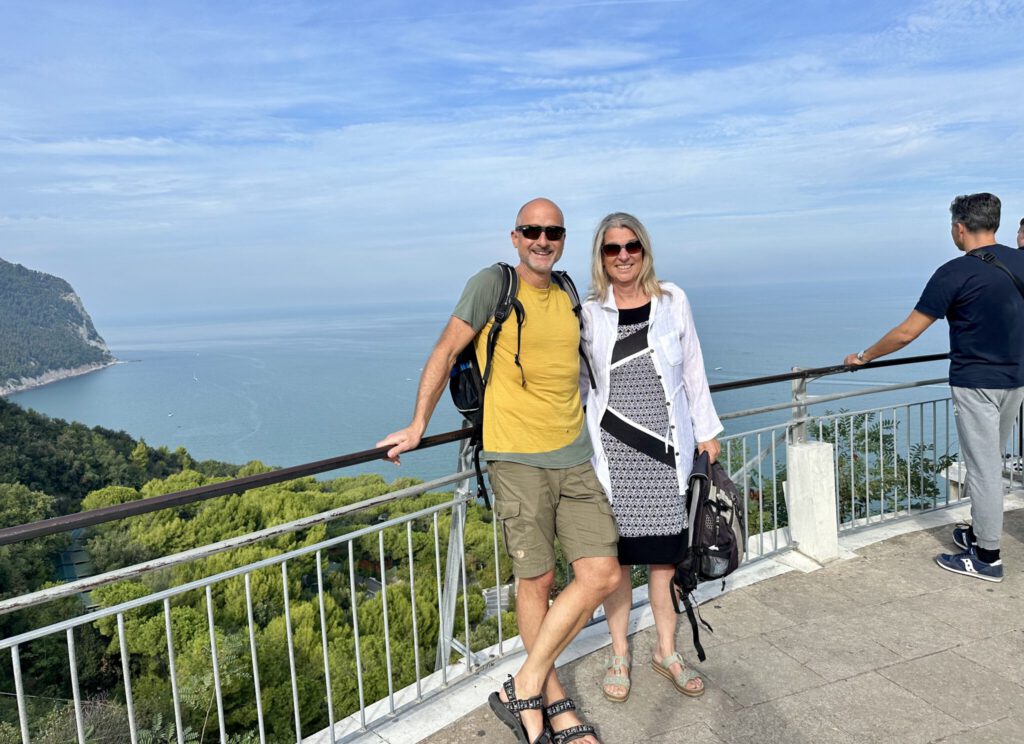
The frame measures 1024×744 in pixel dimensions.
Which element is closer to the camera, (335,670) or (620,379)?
(620,379)

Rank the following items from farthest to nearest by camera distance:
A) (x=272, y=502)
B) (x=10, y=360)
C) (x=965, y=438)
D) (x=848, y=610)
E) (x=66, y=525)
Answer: (x=10, y=360) < (x=272, y=502) < (x=965, y=438) < (x=848, y=610) < (x=66, y=525)

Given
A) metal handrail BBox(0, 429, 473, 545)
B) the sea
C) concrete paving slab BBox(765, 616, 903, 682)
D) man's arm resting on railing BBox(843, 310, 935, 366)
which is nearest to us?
metal handrail BBox(0, 429, 473, 545)

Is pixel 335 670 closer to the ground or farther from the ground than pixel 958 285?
closer to the ground

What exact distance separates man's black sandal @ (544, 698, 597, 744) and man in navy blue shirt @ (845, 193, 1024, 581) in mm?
2181

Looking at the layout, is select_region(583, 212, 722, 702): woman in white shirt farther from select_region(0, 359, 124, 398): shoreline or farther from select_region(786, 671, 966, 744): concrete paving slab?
select_region(0, 359, 124, 398): shoreline

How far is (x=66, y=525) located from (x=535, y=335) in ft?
4.43

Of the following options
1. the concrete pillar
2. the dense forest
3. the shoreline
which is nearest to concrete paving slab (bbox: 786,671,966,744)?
the concrete pillar

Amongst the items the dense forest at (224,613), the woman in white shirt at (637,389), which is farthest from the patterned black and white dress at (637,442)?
the dense forest at (224,613)

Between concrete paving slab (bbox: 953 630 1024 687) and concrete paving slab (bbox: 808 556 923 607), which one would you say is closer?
concrete paving slab (bbox: 953 630 1024 687)

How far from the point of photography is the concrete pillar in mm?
3738

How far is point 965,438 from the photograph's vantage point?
11.5 ft

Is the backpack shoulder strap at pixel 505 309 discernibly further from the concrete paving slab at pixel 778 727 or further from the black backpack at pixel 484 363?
the concrete paving slab at pixel 778 727

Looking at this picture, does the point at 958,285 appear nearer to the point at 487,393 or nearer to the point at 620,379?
the point at 620,379

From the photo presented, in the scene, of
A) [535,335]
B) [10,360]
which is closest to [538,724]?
[535,335]
